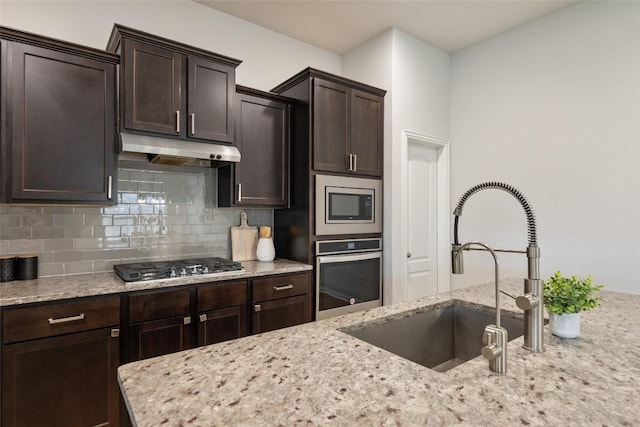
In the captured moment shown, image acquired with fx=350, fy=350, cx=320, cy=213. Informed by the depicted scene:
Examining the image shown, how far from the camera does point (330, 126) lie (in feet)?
9.87

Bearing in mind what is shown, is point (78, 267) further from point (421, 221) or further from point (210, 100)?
point (421, 221)

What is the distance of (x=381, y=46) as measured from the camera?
346 centimetres

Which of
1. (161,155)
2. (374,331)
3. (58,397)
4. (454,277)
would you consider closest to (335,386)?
(374,331)

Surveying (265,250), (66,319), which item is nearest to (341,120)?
(265,250)

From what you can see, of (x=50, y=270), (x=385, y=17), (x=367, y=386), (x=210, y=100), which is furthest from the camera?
(x=385, y=17)

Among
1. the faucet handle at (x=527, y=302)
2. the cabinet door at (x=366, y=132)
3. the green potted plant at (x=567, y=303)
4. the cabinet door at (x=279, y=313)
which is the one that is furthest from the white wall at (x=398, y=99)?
the faucet handle at (x=527, y=302)

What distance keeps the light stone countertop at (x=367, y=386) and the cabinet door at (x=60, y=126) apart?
1.60 m

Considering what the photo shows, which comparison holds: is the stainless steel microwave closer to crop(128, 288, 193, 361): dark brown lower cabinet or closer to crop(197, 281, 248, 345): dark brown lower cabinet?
crop(197, 281, 248, 345): dark brown lower cabinet

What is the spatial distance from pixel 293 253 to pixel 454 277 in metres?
1.90

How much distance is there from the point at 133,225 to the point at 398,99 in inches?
101

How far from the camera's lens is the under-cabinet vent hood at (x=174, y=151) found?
221 cm

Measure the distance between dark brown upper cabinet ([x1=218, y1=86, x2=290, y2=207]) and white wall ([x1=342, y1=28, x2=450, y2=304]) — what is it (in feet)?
3.28

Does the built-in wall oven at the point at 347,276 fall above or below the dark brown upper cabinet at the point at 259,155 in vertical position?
below

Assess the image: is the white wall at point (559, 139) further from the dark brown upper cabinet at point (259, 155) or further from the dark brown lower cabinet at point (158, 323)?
the dark brown lower cabinet at point (158, 323)
